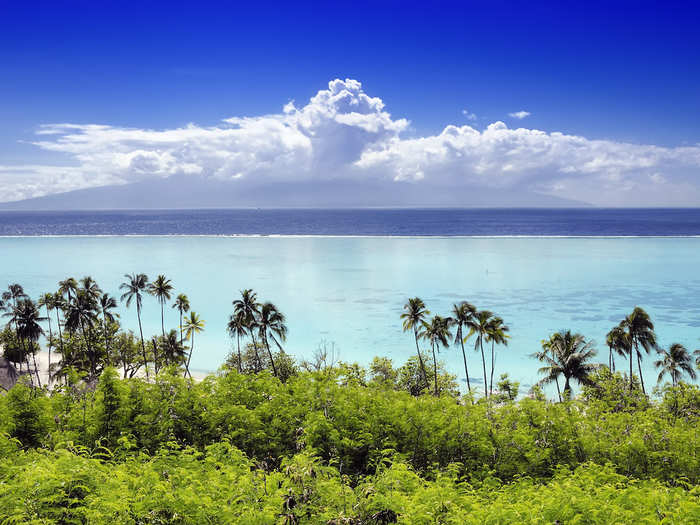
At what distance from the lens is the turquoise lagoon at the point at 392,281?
69312 millimetres

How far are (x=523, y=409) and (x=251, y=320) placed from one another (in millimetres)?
34370

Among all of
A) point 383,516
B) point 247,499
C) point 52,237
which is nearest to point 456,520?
point 383,516

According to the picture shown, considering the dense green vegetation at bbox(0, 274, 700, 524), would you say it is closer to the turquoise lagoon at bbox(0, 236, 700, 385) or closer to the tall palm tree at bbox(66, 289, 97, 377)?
the tall palm tree at bbox(66, 289, 97, 377)

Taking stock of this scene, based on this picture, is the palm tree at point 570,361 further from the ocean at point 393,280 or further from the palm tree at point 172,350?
the palm tree at point 172,350

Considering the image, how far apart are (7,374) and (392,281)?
235ft

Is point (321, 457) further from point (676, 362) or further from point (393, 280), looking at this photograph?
point (393, 280)

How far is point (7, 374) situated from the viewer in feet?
172

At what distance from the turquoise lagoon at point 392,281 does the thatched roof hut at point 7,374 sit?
65.7ft

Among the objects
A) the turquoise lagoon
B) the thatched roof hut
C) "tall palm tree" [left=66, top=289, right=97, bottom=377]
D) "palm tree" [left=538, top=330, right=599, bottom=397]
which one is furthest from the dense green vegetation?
the turquoise lagoon

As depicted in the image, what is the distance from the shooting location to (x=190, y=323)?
5634cm

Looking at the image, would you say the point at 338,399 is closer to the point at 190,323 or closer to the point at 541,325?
the point at 190,323

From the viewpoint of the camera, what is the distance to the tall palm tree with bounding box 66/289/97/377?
5066 cm

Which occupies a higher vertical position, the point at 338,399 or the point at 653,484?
the point at 338,399

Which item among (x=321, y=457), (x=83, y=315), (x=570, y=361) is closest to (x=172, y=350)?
(x=83, y=315)
